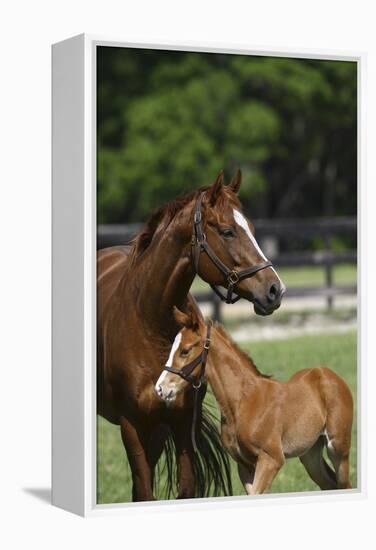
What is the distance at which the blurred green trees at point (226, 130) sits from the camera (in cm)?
1800

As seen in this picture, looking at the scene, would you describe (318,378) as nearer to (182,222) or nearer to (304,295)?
(182,222)

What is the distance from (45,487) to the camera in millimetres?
7016

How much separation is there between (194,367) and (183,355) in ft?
0.29

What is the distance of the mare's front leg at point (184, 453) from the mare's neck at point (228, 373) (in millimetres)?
214

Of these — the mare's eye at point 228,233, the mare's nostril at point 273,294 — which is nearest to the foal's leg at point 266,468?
the mare's nostril at point 273,294

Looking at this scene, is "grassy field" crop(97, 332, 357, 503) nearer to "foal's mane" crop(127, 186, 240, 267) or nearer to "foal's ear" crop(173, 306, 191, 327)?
"foal's ear" crop(173, 306, 191, 327)

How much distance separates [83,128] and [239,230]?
0.97 m

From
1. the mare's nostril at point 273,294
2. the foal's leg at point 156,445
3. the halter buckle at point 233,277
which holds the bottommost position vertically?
the foal's leg at point 156,445

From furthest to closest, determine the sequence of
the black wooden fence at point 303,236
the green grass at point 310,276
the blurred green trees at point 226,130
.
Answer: the blurred green trees at point 226,130, the green grass at point 310,276, the black wooden fence at point 303,236

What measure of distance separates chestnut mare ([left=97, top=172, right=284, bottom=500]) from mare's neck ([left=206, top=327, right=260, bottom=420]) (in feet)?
0.40

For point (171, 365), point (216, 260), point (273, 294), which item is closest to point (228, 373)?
point (171, 365)

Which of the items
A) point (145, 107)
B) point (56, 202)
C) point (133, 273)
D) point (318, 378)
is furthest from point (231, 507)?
point (145, 107)

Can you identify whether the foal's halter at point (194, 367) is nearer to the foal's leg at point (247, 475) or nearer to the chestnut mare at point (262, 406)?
the chestnut mare at point (262, 406)

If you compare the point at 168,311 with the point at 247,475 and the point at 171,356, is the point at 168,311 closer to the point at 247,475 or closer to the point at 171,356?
the point at 171,356
